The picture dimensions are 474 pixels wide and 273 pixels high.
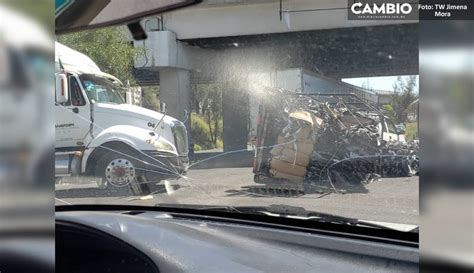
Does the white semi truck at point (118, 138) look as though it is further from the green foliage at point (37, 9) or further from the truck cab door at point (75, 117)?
the green foliage at point (37, 9)

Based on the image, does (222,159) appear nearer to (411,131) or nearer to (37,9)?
(411,131)

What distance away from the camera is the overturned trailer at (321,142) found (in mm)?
2389

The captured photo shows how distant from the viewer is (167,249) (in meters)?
2.01

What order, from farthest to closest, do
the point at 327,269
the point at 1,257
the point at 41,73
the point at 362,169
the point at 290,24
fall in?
1. the point at 362,169
2. the point at 290,24
3. the point at 327,269
4. the point at 1,257
5. the point at 41,73

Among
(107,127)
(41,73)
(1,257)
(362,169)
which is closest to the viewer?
(41,73)

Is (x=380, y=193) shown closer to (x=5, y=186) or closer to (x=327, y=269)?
(x=327, y=269)

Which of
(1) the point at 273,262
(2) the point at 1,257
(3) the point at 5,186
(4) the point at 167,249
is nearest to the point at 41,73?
(3) the point at 5,186

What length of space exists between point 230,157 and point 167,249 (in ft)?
2.32

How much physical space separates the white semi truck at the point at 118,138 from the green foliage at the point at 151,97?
57mm

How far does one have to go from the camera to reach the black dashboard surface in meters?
1.89

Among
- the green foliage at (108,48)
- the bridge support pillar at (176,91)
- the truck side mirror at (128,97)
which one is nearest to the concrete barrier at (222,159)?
the bridge support pillar at (176,91)

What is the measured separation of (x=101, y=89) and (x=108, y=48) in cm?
69

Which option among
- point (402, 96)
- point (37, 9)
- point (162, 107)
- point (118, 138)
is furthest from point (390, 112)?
point (37, 9)

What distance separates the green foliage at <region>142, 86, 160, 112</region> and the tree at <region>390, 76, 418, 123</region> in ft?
3.68
